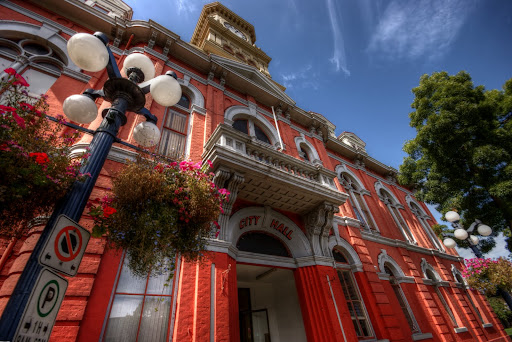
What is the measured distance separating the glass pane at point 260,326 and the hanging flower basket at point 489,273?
903 cm

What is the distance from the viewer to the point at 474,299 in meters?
14.4

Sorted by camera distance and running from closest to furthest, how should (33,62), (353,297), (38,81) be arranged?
(38,81), (33,62), (353,297)

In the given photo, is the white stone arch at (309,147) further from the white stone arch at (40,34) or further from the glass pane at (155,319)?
the white stone arch at (40,34)

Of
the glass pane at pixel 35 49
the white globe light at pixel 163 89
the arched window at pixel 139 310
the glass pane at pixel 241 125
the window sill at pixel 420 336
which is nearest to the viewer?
the white globe light at pixel 163 89

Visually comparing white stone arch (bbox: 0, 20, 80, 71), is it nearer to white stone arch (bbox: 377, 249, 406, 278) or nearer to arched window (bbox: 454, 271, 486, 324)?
white stone arch (bbox: 377, 249, 406, 278)

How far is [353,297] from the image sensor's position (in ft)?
28.2

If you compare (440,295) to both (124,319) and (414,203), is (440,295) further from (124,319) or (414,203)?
(124,319)

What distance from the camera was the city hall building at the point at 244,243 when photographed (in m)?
4.66

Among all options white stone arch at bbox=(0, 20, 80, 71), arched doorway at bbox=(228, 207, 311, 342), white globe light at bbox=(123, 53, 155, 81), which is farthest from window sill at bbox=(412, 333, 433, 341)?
white stone arch at bbox=(0, 20, 80, 71)

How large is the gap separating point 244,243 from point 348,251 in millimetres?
4723

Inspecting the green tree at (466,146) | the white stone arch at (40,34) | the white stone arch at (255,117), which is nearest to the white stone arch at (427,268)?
the green tree at (466,146)

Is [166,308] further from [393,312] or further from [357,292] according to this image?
[393,312]

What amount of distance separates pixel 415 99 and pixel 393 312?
34.7 ft

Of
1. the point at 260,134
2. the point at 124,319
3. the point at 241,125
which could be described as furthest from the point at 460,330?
the point at 124,319
